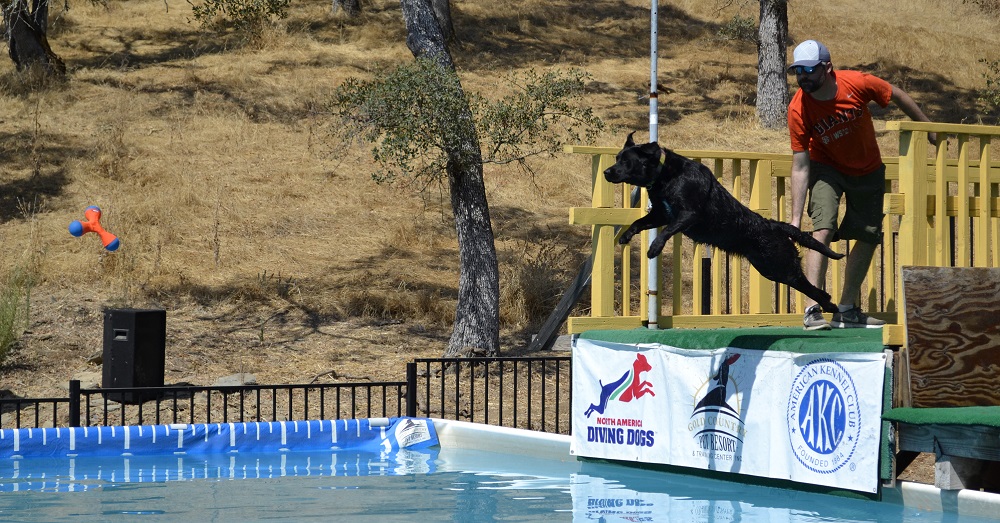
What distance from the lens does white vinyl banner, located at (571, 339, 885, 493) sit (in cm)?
576

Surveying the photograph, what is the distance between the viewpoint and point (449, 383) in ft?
37.8

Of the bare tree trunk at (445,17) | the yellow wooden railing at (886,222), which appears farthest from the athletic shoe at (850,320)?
the bare tree trunk at (445,17)

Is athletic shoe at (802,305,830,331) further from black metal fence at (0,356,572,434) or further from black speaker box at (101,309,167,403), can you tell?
black speaker box at (101,309,167,403)

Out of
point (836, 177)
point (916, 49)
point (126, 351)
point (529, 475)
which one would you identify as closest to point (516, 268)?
point (126, 351)

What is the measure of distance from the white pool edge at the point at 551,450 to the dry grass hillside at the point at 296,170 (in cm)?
292

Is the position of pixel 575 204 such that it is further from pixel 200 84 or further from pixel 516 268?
pixel 200 84

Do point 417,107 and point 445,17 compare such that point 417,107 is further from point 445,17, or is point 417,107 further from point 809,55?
point 445,17

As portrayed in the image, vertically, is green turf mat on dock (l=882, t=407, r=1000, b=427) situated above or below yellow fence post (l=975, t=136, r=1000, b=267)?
below

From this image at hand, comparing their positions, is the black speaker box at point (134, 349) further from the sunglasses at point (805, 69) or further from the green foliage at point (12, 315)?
the sunglasses at point (805, 69)

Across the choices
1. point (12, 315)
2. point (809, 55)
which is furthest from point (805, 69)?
point (12, 315)

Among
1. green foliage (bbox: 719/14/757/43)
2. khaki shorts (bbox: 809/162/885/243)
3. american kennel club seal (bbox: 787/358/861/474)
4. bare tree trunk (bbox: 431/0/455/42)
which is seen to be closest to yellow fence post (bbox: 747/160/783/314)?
khaki shorts (bbox: 809/162/885/243)

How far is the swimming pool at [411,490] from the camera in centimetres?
600

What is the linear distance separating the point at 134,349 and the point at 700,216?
580 cm

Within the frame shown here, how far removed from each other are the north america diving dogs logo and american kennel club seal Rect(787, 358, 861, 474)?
125 cm
